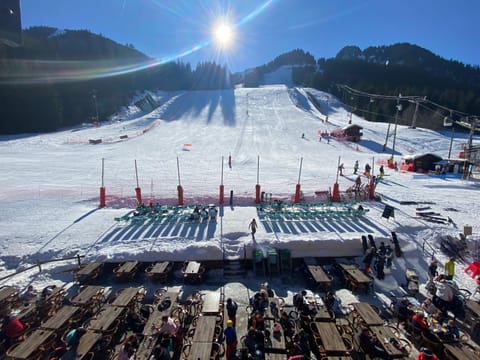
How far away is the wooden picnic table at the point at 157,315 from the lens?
756 cm

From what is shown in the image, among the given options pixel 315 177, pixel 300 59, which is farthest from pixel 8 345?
pixel 300 59

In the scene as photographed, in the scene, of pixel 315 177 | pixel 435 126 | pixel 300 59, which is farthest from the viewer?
pixel 300 59

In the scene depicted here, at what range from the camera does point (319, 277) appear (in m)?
10.4

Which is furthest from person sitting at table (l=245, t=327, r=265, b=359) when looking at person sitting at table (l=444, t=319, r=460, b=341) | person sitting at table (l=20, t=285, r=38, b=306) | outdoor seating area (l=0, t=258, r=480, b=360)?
person sitting at table (l=20, t=285, r=38, b=306)

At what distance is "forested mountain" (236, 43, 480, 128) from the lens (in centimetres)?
7116

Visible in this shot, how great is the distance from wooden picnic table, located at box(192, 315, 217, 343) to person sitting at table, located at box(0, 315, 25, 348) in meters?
5.16

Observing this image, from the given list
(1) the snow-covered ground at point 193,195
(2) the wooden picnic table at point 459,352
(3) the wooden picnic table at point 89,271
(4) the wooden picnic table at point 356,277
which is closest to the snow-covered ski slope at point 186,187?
(1) the snow-covered ground at point 193,195

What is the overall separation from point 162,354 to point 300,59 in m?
214

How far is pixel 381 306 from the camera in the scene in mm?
9586

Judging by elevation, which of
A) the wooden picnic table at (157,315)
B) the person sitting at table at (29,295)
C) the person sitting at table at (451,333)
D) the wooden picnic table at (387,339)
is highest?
the person sitting at table at (451,333)

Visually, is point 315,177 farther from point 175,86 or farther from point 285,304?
point 175,86

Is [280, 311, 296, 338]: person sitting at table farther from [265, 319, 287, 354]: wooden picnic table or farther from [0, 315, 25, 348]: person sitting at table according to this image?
[0, 315, 25, 348]: person sitting at table

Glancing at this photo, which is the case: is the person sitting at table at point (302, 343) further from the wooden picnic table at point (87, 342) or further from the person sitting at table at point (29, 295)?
the person sitting at table at point (29, 295)

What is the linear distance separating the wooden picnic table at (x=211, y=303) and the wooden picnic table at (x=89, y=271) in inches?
185
